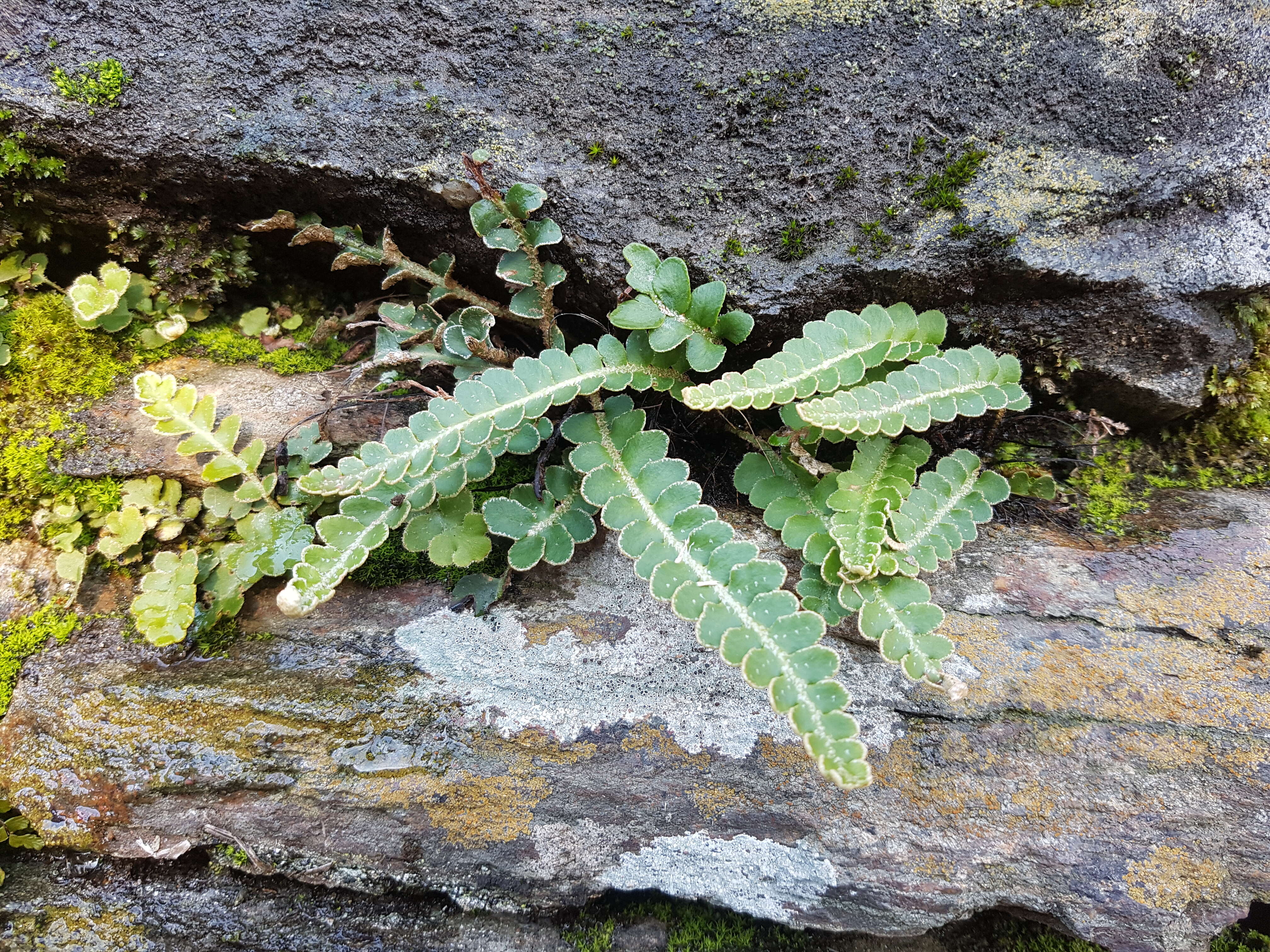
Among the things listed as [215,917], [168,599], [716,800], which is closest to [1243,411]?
[716,800]

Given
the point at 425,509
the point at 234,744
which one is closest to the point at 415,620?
the point at 425,509

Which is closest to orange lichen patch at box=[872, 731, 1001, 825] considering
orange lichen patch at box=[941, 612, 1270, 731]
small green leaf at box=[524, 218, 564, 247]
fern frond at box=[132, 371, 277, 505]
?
orange lichen patch at box=[941, 612, 1270, 731]

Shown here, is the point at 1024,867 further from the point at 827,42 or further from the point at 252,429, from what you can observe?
the point at 252,429

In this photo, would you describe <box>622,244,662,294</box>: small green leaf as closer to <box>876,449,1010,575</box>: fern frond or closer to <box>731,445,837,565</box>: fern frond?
<box>731,445,837,565</box>: fern frond

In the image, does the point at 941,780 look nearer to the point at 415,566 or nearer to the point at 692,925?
the point at 692,925

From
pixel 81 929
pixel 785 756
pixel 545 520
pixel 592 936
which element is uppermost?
pixel 545 520
